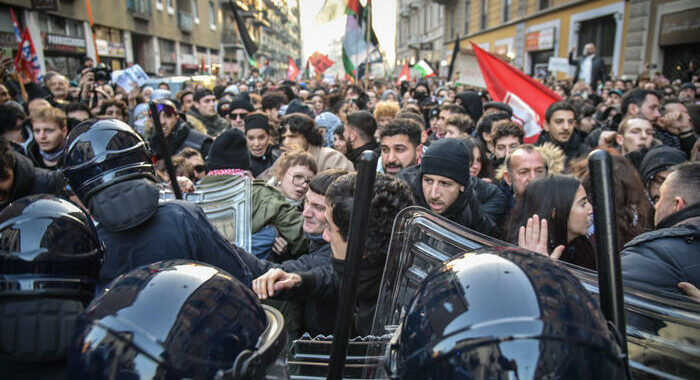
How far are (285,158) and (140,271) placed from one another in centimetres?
236

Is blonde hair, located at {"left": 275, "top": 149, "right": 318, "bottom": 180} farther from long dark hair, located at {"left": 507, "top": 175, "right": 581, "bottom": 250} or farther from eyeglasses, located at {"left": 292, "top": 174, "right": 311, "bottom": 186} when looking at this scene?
long dark hair, located at {"left": 507, "top": 175, "right": 581, "bottom": 250}

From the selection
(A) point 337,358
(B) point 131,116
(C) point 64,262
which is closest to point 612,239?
(A) point 337,358

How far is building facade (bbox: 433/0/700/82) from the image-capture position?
1331 centimetres

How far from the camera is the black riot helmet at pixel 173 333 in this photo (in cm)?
87

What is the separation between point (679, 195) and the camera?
6.97ft

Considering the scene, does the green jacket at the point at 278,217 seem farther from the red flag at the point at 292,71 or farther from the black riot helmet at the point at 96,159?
the red flag at the point at 292,71

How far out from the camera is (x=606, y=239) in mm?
771

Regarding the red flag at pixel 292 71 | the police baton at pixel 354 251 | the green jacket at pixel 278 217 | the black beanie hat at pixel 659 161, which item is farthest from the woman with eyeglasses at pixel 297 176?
the red flag at pixel 292 71

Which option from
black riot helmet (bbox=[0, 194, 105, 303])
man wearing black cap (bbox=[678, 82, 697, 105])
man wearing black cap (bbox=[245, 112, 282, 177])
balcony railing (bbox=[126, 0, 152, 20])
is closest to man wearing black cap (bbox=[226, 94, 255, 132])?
man wearing black cap (bbox=[245, 112, 282, 177])

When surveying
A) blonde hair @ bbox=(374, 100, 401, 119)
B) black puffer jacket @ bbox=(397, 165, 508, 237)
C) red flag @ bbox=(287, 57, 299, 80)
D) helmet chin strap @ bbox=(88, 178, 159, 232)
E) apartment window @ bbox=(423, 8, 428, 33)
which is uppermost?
apartment window @ bbox=(423, 8, 428, 33)

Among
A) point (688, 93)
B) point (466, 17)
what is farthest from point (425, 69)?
point (466, 17)

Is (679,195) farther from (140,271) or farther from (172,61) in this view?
(172,61)

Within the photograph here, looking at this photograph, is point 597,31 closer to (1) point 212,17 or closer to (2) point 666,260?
(2) point 666,260

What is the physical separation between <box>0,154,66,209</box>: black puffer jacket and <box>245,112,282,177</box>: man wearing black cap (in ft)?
5.79
